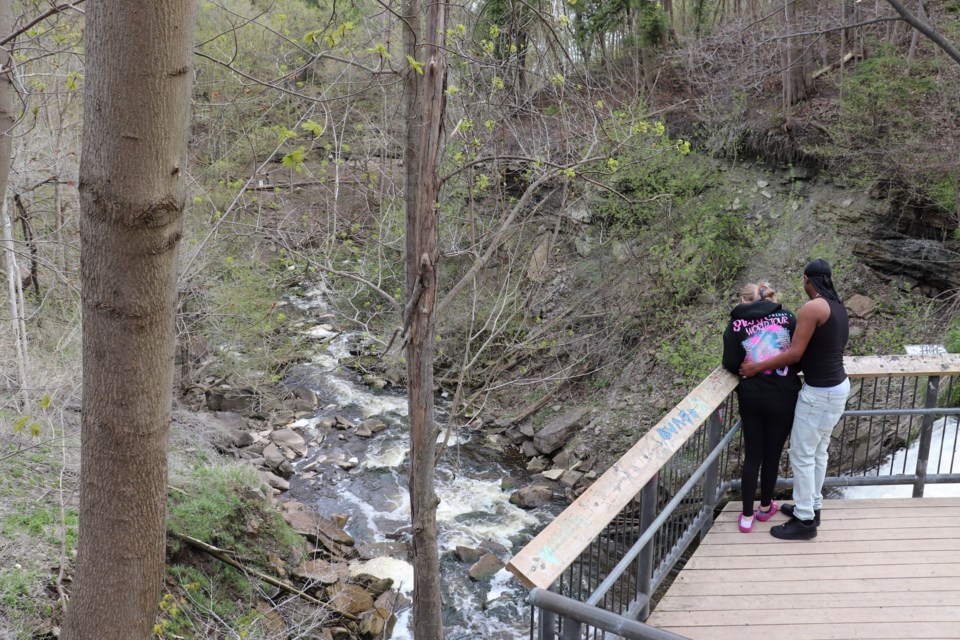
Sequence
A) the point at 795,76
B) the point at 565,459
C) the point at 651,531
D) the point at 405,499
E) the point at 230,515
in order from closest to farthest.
→ the point at 651,531 < the point at 230,515 < the point at 405,499 < the point at 565,459 < the point at 795,76

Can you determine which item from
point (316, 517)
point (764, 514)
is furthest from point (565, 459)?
point (764, 514)

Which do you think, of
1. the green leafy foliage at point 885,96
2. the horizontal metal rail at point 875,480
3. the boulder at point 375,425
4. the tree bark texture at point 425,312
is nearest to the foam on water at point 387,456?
the boulder at point 375,425

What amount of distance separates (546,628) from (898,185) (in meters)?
12.5

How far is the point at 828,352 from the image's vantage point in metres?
4.19

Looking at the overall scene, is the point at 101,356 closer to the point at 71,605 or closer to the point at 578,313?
the point at 71,605

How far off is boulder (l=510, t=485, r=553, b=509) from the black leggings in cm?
755

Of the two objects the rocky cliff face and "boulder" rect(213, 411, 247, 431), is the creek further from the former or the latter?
the rocky cliff face

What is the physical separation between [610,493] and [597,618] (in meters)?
0.90

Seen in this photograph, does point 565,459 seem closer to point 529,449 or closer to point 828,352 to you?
point 529,449

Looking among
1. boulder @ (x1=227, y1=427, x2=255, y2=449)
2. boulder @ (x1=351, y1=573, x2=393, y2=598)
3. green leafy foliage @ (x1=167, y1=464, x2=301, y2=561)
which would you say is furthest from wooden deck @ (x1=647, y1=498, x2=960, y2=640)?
boulder @ (x1=227, y1=427, x2=255, y2=449)

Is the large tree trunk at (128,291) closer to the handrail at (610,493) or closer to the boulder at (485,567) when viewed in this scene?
the handrail at (610,493)

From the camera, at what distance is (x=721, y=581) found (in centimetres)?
405

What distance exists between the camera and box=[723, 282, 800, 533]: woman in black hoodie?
14.3ft

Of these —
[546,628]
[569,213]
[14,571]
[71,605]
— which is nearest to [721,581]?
[546,628]
